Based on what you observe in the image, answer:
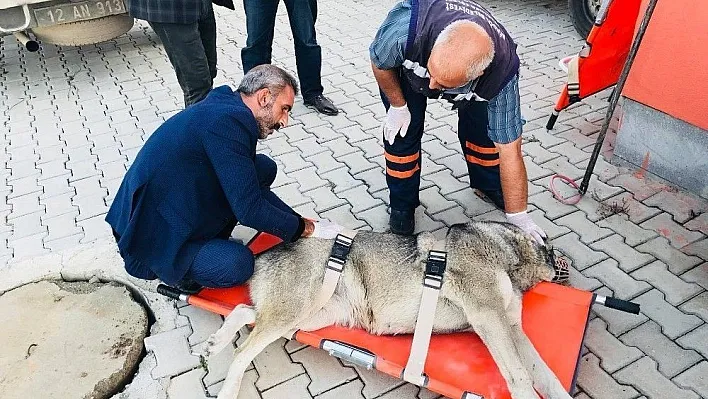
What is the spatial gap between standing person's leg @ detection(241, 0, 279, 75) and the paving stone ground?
0.58 meters

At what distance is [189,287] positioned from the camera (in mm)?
2922

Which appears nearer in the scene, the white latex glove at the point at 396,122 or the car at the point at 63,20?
the white latex glove at the point at 396,122

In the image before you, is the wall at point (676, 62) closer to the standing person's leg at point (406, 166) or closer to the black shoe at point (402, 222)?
the standing person's leg at point (406, 166)

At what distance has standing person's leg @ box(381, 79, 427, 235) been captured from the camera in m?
3.25

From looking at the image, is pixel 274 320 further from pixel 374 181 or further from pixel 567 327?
pixel 374 181

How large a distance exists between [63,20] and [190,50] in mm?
2230

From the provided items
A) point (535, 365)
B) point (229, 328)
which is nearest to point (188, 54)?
point (229, 328)

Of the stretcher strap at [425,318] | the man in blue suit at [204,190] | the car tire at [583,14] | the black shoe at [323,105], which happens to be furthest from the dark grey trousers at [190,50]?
the car tire at [583,14]

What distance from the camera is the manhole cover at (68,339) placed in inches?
104

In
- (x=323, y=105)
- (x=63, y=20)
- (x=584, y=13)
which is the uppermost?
(x=584, y=13)

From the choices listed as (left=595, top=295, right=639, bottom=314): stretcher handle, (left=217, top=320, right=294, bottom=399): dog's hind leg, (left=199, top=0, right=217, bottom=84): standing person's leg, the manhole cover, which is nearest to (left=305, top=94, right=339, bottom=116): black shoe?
(left=199, top=0, right=217, bottom=84): standing person's leg

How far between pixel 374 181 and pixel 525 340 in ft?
6.19

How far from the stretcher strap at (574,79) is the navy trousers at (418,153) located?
1044mm

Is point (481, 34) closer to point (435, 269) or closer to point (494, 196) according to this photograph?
point (435, 269)
